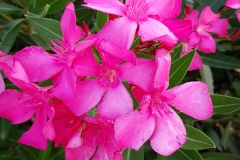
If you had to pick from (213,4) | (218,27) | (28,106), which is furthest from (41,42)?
(213,4)

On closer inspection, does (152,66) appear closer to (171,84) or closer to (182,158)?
(171,84)

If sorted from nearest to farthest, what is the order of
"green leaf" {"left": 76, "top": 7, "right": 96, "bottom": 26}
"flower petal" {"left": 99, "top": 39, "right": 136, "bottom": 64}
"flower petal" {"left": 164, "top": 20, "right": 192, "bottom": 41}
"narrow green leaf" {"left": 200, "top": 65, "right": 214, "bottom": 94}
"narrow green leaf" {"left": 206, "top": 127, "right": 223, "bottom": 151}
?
"flower petal" {"left": 99, "top": 39, "right": 136, "bottom": 64}
"flower petal" {"left": 164, "top": 20, "right": 192, "bottom": 41}
"green leaf" {"left": 76, "top": 7, "right": 96, "bottom": 26}
"narrow green leaf" {"left": 200, "top": 65, "right": 214, "bottom": 94}
"narrow green leaf" {"left": 206, "top": 127, "right": 223, "bottom": 151}

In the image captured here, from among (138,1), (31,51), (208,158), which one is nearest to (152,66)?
(138,1)

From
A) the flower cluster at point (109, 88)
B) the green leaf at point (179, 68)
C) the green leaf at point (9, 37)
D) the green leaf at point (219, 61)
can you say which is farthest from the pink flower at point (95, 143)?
the green leaf at point (219, 61)

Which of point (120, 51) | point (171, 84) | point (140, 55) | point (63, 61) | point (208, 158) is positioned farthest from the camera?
point (208, 158)

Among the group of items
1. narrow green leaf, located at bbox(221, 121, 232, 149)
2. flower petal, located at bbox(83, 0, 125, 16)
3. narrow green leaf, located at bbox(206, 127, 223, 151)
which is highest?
flower petal, located at bbox(83, 0, 125, 16)

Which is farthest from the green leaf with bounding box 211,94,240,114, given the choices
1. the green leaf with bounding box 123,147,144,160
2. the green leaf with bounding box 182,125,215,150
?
the green leaf with bounding box 123,147,144,160

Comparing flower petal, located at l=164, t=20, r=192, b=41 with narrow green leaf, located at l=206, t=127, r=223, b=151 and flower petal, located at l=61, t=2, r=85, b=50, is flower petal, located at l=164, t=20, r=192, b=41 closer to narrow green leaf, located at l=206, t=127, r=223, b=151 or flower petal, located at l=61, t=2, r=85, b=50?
flower petal, located at l=61, t=2, r=85, b=50

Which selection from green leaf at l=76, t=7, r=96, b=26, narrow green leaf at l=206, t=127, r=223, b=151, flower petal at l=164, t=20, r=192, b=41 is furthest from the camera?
narrow green leaf at l=206, t=127, r=223, b=151
